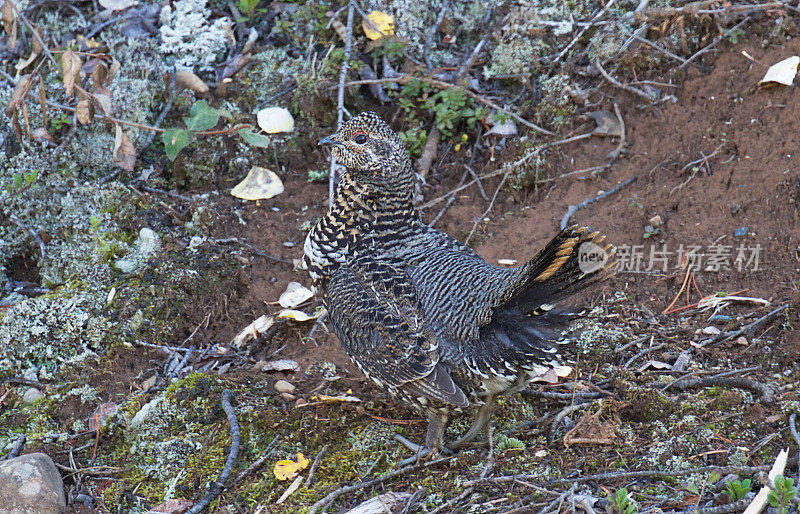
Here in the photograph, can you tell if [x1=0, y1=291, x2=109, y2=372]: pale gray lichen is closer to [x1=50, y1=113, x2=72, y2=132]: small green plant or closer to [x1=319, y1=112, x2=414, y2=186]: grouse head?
[x1=50, y1=113, x2=72, y2=132]: small green plant

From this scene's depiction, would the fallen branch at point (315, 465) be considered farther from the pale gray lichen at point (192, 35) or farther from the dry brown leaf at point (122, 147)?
the pale gray lichen at point (192, 35)

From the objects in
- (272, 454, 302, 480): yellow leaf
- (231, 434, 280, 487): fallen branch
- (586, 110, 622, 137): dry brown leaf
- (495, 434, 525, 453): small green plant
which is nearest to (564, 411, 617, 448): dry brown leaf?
(495, 434, 525, 453): small green plant

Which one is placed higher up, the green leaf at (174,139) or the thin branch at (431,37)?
the thin branch at (431,37)

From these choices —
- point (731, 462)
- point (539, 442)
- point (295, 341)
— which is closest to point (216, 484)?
point (295, 341)

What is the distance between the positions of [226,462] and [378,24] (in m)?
4.77

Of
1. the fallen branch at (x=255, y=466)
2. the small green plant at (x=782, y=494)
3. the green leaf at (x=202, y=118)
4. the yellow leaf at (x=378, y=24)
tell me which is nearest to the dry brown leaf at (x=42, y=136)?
the green leaf at (x=202, y=118)

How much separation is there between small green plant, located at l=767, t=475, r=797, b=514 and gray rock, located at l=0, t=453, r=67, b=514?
374 cm

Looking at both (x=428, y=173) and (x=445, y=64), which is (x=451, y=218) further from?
(x=445, y=64)

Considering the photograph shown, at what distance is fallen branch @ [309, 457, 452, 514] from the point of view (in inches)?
153

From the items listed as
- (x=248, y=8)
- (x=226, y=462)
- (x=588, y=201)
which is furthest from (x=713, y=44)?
(x=226, y=462)

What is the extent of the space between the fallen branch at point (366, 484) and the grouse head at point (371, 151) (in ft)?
5.76

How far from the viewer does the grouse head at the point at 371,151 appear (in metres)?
4.39

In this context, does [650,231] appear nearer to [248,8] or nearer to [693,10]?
[693,10]

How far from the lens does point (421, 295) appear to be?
4238mm
